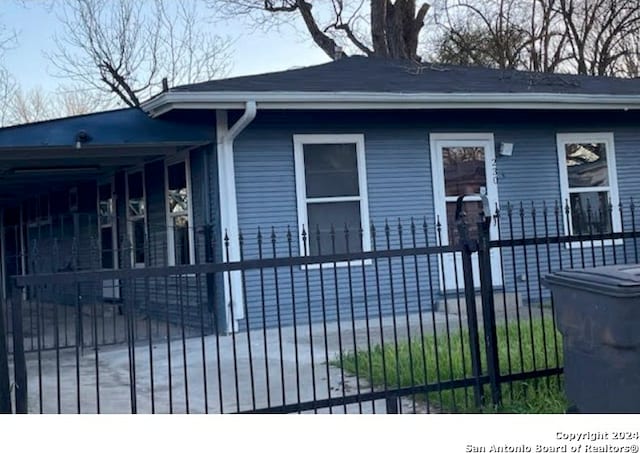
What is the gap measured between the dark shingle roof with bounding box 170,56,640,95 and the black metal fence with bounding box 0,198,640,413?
5.69 ft

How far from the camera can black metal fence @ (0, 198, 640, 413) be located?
3.90 meters

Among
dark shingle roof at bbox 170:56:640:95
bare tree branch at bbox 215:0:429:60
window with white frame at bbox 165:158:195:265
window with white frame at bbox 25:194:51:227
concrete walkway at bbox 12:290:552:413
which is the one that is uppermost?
bare tree branch at bbox 215:0:429:60

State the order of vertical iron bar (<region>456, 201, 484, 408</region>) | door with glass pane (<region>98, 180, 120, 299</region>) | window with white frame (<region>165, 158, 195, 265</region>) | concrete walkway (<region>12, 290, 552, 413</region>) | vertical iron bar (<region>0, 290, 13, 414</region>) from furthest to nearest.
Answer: door with glass pane (<region>98, 180, 120, 299</region>) → window with white frame (<region>165, 158, 195, 265</region>) → vertical iron bar (<region>456, 201, 484, 408</region>) → concrete walkway (<region>12, 290, 552, 413</region>) → vertical iron bar (<region>0, 290, 13, 414</region>)

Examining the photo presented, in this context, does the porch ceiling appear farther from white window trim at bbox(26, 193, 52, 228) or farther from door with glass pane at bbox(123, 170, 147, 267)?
white window trim at bbox(26, 193, 52, 228)

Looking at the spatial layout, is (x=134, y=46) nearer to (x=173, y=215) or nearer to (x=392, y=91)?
(x=173, y=215)

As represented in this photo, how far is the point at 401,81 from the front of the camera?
9.99 m

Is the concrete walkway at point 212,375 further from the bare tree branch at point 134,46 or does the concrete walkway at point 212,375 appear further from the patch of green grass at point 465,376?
the bare tree branch at point 134,46

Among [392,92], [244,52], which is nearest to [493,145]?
[392,92]

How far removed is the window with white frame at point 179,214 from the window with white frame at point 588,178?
5.22 metres

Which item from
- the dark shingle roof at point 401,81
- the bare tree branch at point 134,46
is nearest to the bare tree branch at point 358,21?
the bare tree branch at point 134,46

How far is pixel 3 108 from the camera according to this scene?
22.8 m

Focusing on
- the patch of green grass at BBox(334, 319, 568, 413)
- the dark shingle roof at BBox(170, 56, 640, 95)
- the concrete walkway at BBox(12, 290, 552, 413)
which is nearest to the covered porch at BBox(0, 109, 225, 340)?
the concrete walkway at BBox(12, 290, 552, 413)

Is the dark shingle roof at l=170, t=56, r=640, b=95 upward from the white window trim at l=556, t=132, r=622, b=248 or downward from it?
upward

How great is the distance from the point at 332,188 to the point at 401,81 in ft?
6.79
